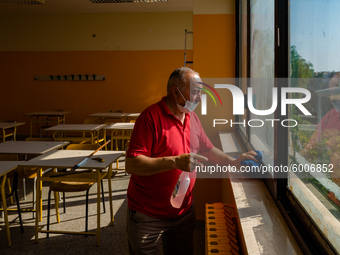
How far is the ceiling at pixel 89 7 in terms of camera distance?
7.75 meters

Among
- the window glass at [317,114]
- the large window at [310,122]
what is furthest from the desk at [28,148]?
the window glass at [317,114]

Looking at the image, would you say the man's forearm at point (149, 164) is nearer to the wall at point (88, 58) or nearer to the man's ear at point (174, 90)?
the man's ear at point (174, 90)

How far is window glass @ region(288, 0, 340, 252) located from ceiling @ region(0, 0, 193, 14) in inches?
274

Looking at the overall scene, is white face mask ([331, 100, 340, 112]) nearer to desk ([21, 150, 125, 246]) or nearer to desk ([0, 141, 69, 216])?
desk ([21, 150, 125, 246])

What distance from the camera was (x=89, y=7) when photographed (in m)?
8.07

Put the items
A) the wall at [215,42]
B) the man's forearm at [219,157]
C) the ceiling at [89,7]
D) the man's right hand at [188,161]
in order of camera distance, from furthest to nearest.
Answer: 1. the ceiling at [89,7]
2. the wall at [215,42]
3. the man's forearm at [219,157]
4. the man's right hand at [188,161]

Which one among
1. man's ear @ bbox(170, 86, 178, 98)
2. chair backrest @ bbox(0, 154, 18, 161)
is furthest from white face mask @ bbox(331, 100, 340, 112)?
chair backrest @ bbox(0, 154, 18, 161)

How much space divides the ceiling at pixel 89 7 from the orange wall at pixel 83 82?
116 cm

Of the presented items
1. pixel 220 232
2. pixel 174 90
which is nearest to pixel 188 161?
pixel 174 90

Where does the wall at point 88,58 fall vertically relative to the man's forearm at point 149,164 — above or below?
above

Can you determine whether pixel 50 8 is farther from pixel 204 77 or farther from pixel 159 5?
pixel 204 77

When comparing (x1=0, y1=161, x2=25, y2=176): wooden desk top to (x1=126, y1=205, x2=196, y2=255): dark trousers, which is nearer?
(x1=126, y1=205, x2=196, y2=255): dark trousers

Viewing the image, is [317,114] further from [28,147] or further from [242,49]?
[28,147]

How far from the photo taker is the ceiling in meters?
7.75
